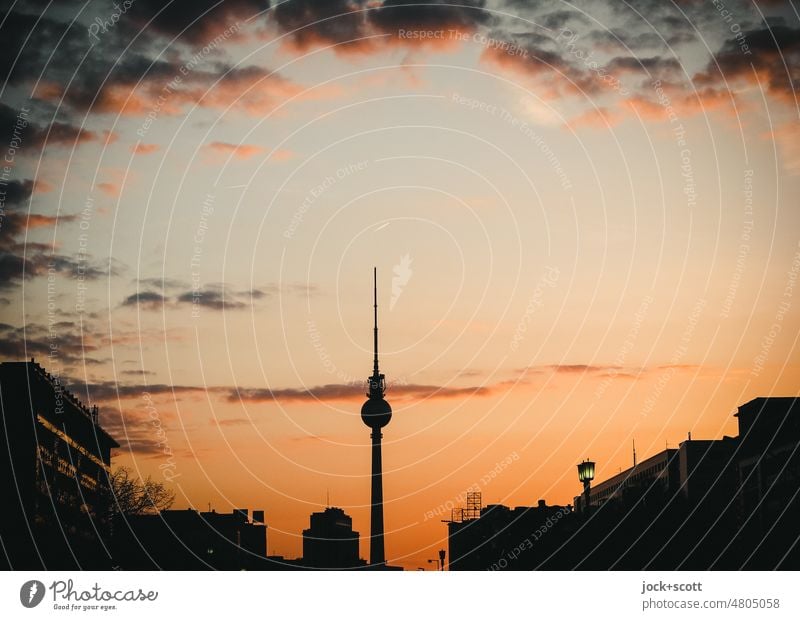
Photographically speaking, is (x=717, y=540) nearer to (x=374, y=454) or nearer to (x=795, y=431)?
(x=795, y=431)

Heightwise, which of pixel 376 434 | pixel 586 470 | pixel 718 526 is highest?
pixel 376 434

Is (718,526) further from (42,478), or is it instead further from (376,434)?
(376,434)

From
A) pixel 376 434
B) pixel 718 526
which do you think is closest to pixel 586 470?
pixel 718 526

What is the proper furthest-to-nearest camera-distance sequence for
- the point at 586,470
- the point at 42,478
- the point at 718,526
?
the point at 42,478 < the point at 718,526 < the point at 586,470

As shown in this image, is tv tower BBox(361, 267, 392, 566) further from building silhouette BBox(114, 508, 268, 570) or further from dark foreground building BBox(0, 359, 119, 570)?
dark foreground building BBox(0, 359, 119, 570)

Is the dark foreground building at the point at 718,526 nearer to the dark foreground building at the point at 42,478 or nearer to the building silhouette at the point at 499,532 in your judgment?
the building silhouette at the point at 499,532
